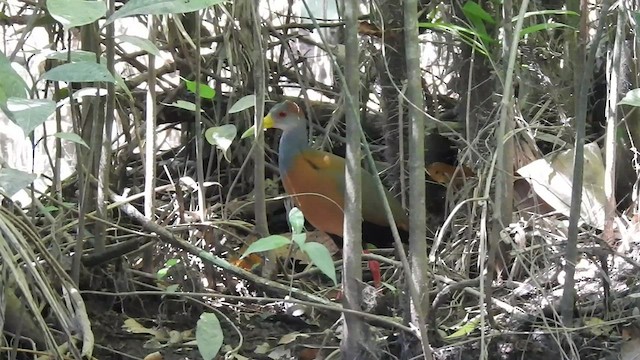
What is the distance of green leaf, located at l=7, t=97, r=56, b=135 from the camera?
51.8 inches

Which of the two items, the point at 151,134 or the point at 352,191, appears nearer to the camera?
the point at 352,191

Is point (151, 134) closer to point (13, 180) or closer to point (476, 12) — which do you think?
point (13, 180)

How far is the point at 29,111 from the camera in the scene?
1.35m

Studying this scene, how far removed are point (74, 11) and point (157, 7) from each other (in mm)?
170

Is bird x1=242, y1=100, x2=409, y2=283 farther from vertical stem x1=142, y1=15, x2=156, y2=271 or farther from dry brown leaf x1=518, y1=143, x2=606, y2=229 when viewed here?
vertical stem x1=142, y1=15, x2=156, y2=271

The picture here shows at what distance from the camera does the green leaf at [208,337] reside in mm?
1721

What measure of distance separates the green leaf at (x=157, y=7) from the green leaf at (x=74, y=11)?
0.08 meters

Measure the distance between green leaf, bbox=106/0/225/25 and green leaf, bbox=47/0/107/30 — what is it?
0.25 feet

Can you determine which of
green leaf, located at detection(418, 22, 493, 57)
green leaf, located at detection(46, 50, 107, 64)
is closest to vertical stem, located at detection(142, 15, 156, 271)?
green leaf, located at detection(46, 50, 107, 64)

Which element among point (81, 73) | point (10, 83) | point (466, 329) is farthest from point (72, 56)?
point (466, 329)

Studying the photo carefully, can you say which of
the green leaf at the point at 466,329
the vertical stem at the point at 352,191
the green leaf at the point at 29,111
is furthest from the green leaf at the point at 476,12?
the green leaf at the point at 29,111

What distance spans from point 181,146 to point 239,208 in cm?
73

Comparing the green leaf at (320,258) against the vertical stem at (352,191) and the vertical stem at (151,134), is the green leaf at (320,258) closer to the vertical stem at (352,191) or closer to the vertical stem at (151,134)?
the vertical stem at (352,191)

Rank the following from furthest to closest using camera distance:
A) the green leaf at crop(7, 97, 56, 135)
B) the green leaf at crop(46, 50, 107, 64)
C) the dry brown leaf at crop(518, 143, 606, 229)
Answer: the dry brown leaf at crop(518, 143, 606, 229)
the green leaf at crop(46, 50, 107, 64)
the green leaf at crop(7, 97, 56, 135)
